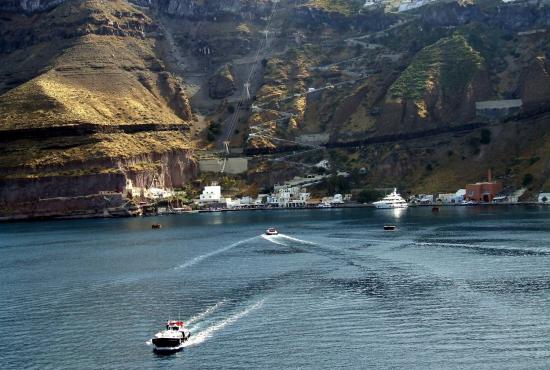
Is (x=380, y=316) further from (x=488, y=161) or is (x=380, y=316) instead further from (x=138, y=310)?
(x=488, y=161)

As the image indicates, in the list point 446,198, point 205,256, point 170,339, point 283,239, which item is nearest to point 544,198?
point 446,198

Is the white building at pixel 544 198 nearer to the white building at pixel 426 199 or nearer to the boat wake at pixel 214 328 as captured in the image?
the white building at pixel 426 199

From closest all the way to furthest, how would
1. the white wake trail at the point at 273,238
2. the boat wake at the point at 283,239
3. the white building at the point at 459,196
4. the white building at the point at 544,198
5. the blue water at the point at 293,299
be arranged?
the blue water at the point at 293,299 < the boat wake at the point at 283,239 < the white wake trail at the point at 273,238 < the white building at the point at 544,198 < the white building at the point at 459,196

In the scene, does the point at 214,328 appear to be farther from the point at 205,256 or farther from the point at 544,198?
the point at 544,198

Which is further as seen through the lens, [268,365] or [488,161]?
[488,161]

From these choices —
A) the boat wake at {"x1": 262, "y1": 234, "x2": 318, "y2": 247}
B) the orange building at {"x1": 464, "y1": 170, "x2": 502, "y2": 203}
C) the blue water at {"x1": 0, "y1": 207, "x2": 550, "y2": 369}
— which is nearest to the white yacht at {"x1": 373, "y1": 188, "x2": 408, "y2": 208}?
the orange building at {"x1": 464, "y1": 170, "x2": 502, "y2": 203}

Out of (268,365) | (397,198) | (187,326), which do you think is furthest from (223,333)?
(397,198)

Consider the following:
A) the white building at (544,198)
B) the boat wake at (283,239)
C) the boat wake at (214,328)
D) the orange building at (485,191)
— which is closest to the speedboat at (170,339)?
the boat wake at (214,328)
